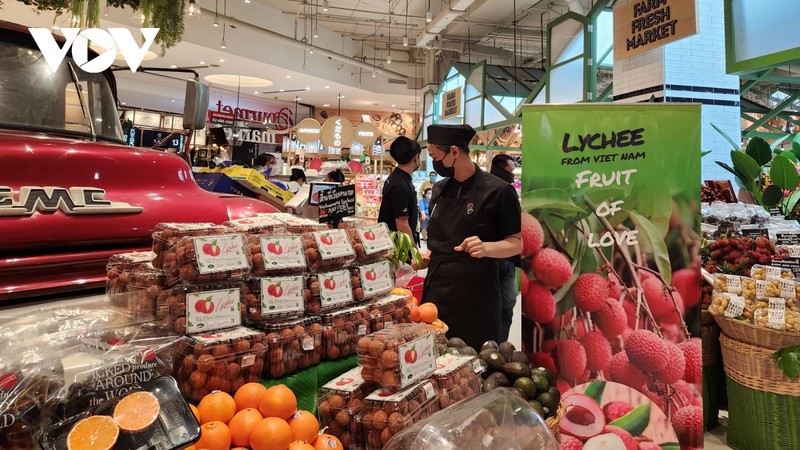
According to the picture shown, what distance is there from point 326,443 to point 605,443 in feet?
2.92

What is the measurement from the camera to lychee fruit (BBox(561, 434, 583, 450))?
1554mm

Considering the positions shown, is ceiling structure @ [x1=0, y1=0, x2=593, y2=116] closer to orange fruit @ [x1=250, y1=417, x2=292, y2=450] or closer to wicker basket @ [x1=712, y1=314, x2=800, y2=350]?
wicker basket @ [x1=712, y1=314, x2=800, y2=350]

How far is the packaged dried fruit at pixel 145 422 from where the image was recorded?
101 cm

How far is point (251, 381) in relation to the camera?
1.47m

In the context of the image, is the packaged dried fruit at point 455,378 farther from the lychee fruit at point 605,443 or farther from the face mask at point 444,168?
the face mask at point 444,168

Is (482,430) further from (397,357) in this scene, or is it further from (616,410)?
(616,410)

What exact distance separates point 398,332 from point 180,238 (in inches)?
30.6

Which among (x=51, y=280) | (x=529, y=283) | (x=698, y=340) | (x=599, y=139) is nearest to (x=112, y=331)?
(x=51, y=280)

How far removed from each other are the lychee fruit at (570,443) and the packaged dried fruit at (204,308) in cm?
107

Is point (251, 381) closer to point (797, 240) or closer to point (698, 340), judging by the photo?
point (698, 340)

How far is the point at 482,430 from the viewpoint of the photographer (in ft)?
3.78

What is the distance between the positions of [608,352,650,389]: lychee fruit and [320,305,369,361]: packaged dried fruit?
0.86 m

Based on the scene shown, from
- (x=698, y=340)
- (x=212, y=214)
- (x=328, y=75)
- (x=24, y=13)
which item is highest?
(x=328, y=75)

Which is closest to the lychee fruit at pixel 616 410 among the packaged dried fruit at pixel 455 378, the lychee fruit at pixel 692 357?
the lychee fruit at pixel 692 357
